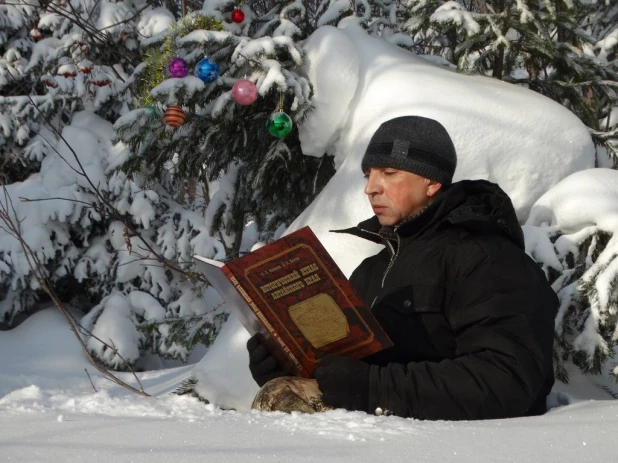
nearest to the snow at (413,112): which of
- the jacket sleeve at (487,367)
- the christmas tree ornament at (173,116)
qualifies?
the christmas tree ornament at (173,116)

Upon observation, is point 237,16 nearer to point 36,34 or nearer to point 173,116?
point 173,116

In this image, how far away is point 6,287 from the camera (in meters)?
7.59

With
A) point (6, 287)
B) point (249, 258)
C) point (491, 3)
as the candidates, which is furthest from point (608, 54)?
point (6, 287)

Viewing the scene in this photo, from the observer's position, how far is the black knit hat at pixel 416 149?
7.72 ft

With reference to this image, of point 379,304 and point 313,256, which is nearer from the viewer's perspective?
point 313,256

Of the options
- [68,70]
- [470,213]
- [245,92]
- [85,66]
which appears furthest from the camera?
[68,70]

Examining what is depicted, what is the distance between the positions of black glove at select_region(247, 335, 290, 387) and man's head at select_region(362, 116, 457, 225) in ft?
1.99

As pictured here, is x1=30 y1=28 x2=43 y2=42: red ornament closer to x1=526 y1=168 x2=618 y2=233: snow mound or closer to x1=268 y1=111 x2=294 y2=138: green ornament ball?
x1=268 y1=111 x2=294 y2=138: green ornament ball

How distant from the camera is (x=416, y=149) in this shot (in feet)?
7.73

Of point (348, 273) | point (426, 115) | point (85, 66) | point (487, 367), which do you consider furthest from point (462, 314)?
point (85, 66)

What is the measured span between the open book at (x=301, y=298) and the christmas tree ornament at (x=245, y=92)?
1451 mm

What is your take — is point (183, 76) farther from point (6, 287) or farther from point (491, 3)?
point (6, 287)

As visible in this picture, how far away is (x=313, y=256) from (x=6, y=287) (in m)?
6.63

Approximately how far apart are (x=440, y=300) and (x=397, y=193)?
43 cm
